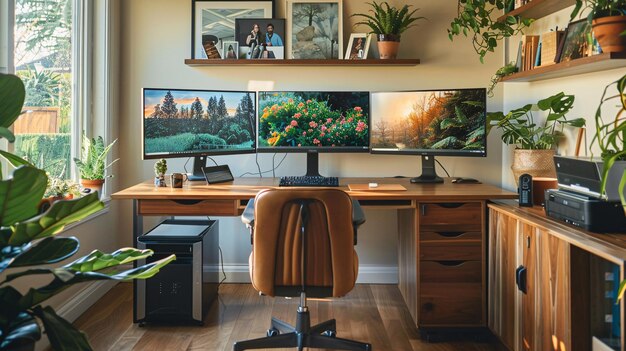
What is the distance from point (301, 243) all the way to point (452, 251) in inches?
35.5

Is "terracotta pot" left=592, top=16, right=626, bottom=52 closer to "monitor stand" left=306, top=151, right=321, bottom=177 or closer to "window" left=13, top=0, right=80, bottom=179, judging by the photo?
"monitor stand" left=306, top=151, right=321, bottom=177

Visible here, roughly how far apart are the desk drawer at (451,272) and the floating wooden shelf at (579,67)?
3.23ft

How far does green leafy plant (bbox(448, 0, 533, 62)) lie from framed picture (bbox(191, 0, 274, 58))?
A: 1205mm

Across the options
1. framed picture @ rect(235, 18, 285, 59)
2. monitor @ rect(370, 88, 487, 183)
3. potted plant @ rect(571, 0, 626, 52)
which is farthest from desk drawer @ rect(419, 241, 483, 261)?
framed picture @ rect(235, 18, 285, 59)

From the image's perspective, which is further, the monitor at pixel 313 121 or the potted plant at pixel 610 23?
the monitor at pixel 313 121

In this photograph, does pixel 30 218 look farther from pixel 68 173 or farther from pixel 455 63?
pixel 455 63

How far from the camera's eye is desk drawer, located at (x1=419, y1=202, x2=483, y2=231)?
2.79 meters

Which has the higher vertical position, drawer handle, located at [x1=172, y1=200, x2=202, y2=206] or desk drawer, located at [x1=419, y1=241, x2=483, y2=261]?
drawer handle, located at [x1=172, y1=200, x2=202, y2=206]

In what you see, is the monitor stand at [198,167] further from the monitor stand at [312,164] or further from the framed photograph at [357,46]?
the framed photograph at [357,46]

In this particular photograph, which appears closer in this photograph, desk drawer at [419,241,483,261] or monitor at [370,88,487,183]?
desk drawer at [419,241,483,261]

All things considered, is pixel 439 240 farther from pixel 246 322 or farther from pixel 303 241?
pixel 246 322

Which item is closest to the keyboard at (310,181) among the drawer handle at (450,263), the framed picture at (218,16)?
the drawer handle at (450,263)

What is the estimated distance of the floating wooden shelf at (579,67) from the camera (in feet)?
6.86

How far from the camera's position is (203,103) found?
10.4 ft
